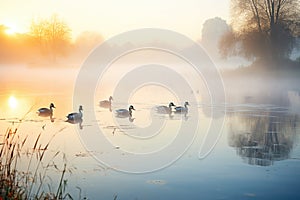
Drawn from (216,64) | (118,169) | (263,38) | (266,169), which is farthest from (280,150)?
(216,64)

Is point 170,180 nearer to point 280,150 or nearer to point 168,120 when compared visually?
point 280,150

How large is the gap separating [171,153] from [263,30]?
27.7 meters

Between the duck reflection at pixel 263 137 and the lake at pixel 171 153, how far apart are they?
25 millimetres

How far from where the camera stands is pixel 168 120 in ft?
52.9

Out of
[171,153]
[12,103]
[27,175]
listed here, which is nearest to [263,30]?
[12,103]

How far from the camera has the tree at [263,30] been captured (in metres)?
34.0

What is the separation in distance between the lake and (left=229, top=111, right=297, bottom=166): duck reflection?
25 millimetres

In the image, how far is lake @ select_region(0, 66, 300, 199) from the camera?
7.42 metres

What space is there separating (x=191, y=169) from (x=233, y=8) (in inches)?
1173

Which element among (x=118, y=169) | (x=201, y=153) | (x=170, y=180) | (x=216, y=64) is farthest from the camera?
(x=216, y=64)

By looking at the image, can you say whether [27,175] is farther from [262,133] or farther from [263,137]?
Result: [262,133]

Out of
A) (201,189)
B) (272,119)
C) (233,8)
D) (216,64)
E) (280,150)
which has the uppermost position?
(233,8)

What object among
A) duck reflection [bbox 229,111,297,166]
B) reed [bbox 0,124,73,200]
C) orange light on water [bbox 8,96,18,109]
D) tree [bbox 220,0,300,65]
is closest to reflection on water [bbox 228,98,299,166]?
duck reflection [bbox 229,111,297,166]

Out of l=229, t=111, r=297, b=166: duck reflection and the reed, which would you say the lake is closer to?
l=229, t=111, r=297, b=166: duck reflection
